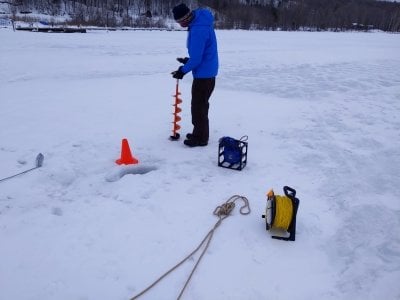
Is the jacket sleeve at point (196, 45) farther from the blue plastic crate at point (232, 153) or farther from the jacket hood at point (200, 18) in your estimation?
the blue plastic crate at point (232, 153)

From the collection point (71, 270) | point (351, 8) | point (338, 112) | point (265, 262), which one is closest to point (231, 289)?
point (265, 262)

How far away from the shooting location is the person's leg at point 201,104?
518cm

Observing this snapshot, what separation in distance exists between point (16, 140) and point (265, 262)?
4.36 metres

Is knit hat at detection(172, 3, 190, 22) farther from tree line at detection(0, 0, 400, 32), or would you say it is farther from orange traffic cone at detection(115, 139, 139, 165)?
tree line at detection(0, 0, 400, 32)

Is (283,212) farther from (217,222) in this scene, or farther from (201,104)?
(201,104)

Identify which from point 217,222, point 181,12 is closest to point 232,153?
point 217,222

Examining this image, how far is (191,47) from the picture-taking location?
4.84 m

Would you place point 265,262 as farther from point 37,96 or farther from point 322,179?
point 37,96

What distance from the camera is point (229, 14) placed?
60688 mm

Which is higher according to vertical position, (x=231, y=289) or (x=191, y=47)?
(x=191, y=47)

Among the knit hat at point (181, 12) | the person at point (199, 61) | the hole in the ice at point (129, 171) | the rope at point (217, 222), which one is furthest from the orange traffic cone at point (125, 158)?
the knit hat at point (181, 12)

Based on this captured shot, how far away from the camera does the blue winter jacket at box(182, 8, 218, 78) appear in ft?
15.6

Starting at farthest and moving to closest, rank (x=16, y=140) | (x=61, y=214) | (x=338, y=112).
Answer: (x=338, y=112)
(x=16, y=140)
(x=61, y=214)

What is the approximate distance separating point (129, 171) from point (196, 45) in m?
1.95
